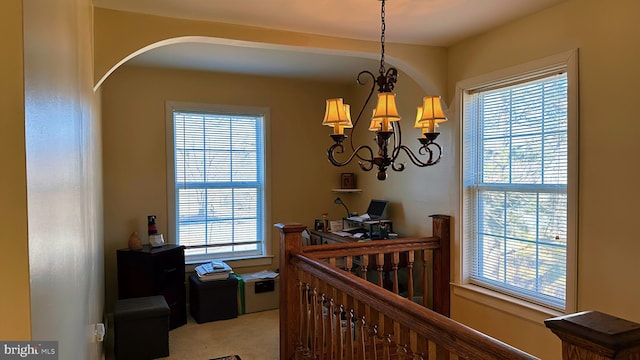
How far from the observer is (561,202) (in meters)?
2.75

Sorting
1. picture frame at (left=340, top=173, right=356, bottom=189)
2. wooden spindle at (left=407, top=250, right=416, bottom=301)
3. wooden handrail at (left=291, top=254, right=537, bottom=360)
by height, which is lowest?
wooden spindle at (left=407, top=250, right=416, bottom=301)

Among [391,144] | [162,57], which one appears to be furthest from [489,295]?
[162,57]

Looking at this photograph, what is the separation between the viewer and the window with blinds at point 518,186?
9.05ft

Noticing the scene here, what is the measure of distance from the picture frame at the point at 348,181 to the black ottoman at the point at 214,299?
70.6 inches

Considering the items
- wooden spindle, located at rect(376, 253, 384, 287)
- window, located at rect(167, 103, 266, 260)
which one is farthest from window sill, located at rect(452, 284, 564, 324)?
window, located at rect(167, 103, 266, 260)

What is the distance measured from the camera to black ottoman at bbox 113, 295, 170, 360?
127 inches

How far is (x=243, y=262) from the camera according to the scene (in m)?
4.79

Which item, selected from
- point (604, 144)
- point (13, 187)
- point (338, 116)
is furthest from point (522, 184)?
point (13, 187)

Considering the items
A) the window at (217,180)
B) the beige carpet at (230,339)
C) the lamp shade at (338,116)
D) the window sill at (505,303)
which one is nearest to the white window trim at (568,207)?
the window sill at (505,303)

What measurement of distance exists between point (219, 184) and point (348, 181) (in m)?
1.58

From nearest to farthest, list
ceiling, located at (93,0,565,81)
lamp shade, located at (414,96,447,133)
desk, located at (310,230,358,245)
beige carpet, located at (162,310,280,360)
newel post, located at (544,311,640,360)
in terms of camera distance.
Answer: newel post, located at (544,311,640,360) → lamp shade, located at (414,96,447,133) → ceiling, located at (93,0,565,81) → beige carpet, located at (162,310,280,360) → desk, located at (310,230,358,245)

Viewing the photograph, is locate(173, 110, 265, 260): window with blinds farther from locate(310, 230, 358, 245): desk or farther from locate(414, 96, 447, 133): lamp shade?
locate(414, 96, 447, 133): lamp shade

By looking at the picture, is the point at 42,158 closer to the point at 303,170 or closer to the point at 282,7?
the point at 282,7

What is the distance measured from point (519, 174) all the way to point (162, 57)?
3276 millimetres
